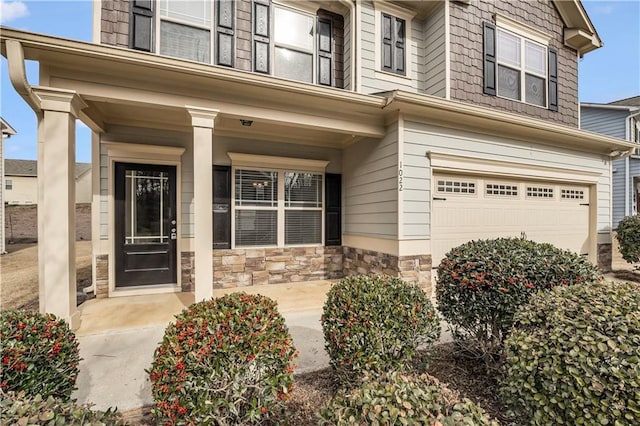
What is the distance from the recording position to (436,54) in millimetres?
5855

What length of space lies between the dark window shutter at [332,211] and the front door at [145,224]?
2.97 m

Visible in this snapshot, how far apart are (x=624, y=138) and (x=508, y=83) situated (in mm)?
11221

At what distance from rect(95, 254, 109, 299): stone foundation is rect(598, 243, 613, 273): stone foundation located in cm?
1036

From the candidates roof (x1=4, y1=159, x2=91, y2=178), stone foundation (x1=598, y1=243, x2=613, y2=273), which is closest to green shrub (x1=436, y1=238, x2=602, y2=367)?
stone foundation (x1=598, y1=243, x2=613, y2=273)

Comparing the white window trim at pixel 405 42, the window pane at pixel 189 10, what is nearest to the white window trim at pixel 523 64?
the white window trim at pixel 405 42

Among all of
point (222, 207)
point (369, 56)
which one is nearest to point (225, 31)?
point (369, 56)

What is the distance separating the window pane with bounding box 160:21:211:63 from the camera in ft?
15.3

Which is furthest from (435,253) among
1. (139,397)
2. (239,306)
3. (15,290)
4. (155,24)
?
(15,290)

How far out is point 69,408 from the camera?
1121mm

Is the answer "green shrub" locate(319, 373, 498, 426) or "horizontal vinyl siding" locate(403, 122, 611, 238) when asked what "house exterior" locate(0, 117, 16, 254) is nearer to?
"horizontal vinyl siding" locate(403, 122, 611, 238)

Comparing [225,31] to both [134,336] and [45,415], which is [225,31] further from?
[45,415]

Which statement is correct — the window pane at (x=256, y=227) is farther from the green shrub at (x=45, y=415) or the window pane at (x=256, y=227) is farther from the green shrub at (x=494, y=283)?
the green shrub at (x=45, y=415)

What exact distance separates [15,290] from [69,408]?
6273 millimetres

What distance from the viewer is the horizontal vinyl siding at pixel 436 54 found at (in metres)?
5.71
